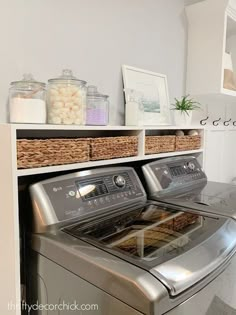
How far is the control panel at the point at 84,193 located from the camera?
959mm

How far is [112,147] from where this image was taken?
120 centimetres

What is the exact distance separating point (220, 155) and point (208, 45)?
94 centimetres

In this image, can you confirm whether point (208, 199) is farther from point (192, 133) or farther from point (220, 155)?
point (220, 155)

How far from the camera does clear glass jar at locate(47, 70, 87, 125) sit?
1065 millimetres

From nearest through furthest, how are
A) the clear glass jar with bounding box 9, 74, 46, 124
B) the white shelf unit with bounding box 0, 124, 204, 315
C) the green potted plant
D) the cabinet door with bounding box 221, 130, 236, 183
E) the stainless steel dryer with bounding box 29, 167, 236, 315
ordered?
the stainless steel dryer with bounding box 29, 167, 236, 315 < the white shelf unit with bounding box 0, 124, 204, 315 < the clear glass jar with bounding box 9, 74, 46, 124 < the green potted plant < the cabinet door with bounding box 221, 130, 236, 183

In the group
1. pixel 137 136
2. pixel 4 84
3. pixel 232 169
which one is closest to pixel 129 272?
pixel 137 136

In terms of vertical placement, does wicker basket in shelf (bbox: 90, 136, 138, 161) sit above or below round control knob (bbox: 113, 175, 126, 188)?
above

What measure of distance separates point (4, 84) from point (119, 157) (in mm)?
557

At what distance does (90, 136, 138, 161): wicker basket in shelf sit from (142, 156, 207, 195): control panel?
0.16 meters

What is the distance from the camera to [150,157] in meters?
1.40

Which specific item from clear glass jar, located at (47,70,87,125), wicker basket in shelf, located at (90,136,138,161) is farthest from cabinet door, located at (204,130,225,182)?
clear glass jar, located at (47,70,87,125)

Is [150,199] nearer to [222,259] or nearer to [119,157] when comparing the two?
[119,157]

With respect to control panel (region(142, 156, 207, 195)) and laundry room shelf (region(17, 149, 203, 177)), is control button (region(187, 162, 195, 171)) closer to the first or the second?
control panel (region(142, 156, 207, 195))

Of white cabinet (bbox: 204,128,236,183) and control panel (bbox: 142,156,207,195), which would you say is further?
white cabinet (bbox: 204,128,236,183)
